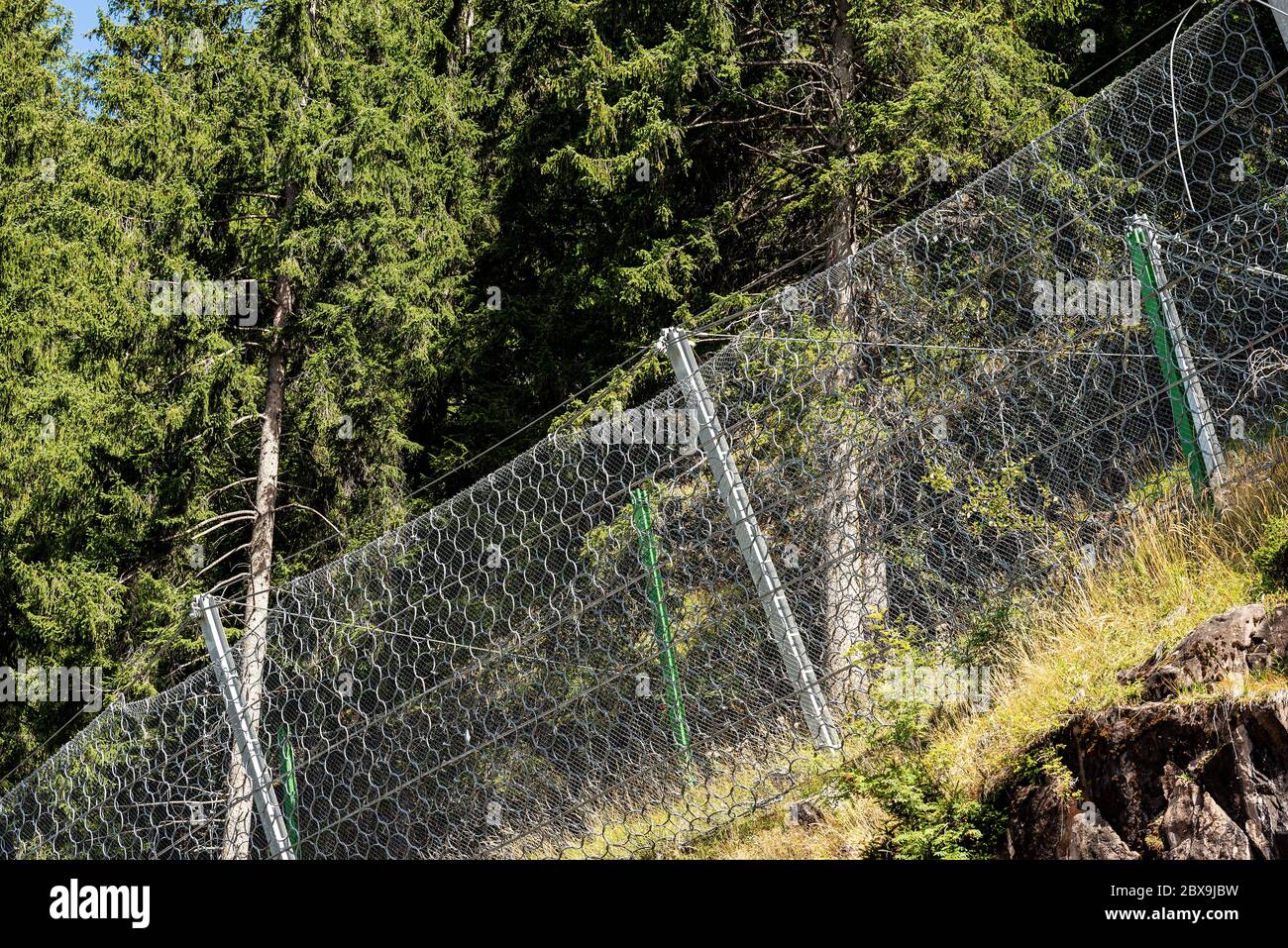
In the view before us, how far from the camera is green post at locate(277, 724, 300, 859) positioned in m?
6.23

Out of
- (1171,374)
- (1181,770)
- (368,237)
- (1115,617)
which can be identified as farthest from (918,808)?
(368,237)

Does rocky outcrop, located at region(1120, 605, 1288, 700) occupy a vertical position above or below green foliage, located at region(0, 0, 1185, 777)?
below

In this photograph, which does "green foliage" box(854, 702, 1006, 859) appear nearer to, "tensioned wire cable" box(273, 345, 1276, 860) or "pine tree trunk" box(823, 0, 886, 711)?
"pine tree trunk" box(823, 0, 886, 711)

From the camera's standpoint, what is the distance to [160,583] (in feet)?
43.5

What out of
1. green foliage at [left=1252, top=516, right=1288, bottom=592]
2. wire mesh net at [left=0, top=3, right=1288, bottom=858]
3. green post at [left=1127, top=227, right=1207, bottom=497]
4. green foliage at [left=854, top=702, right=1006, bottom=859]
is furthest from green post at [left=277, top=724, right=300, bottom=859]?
green foliage at [left=1252, top=516, right=1288, bottom=592]

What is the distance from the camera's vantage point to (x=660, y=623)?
539 centimetres

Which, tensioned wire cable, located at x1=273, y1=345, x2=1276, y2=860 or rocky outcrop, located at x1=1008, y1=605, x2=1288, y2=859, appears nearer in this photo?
rocky outcrop, located at x1=1008, y1=605, x2=1288, y2=859

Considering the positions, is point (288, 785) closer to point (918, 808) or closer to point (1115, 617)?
point (918, 808)

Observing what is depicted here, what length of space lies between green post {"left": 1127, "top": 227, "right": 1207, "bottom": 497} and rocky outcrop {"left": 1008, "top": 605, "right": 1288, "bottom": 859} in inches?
40.6

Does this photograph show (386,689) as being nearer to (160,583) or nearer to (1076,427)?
(1076,427)

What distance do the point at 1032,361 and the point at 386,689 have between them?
3160 millimetres

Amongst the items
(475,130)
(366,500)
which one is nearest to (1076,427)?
(366,500)

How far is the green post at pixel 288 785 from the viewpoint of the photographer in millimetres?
6229

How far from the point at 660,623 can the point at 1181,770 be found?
219 centimetres
